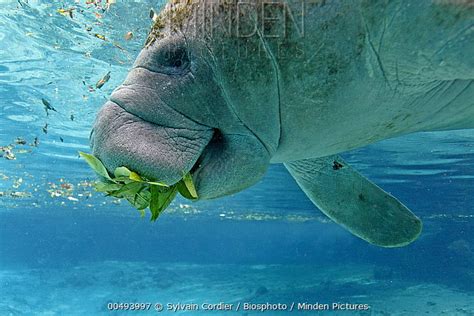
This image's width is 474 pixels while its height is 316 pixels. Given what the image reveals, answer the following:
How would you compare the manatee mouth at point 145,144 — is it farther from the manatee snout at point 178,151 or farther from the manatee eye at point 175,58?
the manatee eye at point 175,58

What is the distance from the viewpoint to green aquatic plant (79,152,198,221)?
175cm

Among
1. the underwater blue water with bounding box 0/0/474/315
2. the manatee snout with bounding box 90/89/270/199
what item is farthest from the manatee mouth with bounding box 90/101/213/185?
the underwater blue water with bounding box 0/0/474/315

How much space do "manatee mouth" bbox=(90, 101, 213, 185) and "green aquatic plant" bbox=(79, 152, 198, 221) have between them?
3 centimetres

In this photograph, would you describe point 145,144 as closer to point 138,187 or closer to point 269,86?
point 138,187

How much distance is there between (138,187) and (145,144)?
203 millimetres

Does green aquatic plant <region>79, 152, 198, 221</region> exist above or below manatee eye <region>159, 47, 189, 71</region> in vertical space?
below

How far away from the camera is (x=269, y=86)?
75.1 inches

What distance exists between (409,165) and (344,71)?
19.0 m

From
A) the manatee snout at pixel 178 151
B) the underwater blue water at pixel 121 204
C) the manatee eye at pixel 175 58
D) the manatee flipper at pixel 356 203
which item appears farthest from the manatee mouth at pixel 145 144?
the underwater blue water at pixel 121 204

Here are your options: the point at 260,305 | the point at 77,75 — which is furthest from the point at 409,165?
the point at 77,75

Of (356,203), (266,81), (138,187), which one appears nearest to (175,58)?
(266,81)

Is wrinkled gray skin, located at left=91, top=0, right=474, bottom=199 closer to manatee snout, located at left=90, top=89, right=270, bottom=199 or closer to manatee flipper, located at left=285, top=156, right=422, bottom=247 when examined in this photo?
manatee snout, located at left=90, top=89, right=270, bottom=199

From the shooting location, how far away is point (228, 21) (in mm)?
1886

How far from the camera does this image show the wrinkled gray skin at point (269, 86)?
1.74 metres
